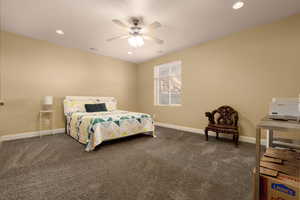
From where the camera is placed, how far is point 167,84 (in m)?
4.66

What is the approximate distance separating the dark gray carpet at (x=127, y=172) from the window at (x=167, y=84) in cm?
208

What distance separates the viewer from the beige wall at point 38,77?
9.95 feet

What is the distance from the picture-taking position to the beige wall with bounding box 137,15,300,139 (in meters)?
2.42

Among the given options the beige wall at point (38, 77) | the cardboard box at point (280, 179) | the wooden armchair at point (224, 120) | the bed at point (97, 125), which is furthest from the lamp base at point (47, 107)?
the cardboard box at point (280, 179)

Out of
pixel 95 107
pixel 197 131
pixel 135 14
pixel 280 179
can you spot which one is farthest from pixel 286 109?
pixel 95 107

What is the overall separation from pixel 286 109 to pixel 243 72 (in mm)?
1658

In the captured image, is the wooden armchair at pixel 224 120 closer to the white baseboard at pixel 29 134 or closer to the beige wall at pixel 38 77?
the beige wall at pixel 38 77

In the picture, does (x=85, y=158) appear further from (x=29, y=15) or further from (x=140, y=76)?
(x=140, y=76)

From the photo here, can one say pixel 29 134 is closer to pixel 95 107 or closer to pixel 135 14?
pixel 95 107

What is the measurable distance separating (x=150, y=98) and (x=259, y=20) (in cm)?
376

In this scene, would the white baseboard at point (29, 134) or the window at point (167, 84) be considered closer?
the white baseboard at point (29, 134)

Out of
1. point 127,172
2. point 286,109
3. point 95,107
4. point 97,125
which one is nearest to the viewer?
point 286,109

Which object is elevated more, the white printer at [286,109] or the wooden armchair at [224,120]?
the white printer at [286,109]

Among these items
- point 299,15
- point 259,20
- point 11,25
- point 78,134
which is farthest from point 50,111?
point 299,15
